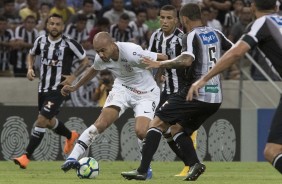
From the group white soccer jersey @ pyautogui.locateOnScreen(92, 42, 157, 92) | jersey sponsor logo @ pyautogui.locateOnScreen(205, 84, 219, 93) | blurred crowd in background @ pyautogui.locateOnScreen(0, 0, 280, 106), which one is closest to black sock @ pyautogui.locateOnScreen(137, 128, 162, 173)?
jersey sponsor logo @ pyautogui.locateOnScreen(205, 84, 219, 93)

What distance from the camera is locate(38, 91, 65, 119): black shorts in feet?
51.7

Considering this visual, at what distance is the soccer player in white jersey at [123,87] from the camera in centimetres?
1230

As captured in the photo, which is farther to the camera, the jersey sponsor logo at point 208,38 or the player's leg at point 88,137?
the player's leg at point 88,137

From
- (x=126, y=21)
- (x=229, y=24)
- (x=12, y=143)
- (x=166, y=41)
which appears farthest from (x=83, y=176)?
(x=229, y=24)

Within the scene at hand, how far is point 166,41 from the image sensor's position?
14180mm

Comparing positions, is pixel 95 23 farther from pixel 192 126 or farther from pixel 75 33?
pixel 192 126

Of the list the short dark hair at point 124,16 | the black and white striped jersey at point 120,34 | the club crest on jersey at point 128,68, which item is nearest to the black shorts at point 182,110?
the club crest on jersey at point 128,68

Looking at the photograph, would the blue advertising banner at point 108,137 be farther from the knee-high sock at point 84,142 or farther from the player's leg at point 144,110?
the knee-high sock at point 84,142

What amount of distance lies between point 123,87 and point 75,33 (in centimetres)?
736

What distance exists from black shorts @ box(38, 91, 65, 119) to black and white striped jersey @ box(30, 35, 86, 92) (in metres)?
0.10

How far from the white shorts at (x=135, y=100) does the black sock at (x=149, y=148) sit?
3.81ft

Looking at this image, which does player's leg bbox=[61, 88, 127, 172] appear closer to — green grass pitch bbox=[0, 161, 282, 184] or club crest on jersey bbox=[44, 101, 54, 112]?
green grass pitch bbox=[0, 161, 282, 184]

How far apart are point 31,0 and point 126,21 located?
2.26 metres

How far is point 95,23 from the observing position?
68.2ft
